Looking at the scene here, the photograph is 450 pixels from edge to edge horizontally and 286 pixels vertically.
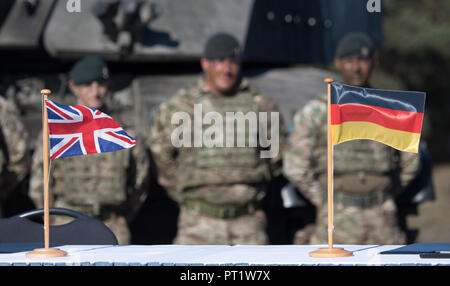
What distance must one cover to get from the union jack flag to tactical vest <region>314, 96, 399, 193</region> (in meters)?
2.79

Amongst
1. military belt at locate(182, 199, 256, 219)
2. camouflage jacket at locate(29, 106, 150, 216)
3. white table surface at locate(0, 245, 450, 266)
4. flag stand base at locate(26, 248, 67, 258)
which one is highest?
camouflage jacket at locate(29, 106, 150, 216)

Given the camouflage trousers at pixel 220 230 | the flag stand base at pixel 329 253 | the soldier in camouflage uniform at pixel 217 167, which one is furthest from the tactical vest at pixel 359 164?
the flag stand base at pixel 329 253

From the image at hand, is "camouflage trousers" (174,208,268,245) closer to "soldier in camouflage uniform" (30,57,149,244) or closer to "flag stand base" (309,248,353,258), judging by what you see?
"soldier in camouflage uniform" (30,57,149,244)

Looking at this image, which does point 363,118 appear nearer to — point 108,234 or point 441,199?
point 108,234

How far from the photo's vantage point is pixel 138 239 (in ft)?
23.7

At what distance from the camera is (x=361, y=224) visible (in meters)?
6.66

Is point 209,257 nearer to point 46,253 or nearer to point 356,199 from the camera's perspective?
point 46,253

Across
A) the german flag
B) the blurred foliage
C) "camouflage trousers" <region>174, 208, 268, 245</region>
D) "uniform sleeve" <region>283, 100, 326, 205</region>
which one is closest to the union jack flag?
the german flag

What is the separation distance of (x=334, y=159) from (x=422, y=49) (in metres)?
17.2

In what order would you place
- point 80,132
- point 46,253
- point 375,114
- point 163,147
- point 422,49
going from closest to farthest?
1. point 46,253
2. point 375,114
3. point 80,132
4. point 163,147
5. point 422,49

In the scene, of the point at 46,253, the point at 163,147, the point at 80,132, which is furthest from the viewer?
the point at 163,147

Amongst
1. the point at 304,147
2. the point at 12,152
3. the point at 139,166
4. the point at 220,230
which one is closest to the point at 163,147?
the point at 139,166

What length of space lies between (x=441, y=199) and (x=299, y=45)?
39.6ft

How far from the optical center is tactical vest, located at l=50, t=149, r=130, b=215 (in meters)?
6.56
